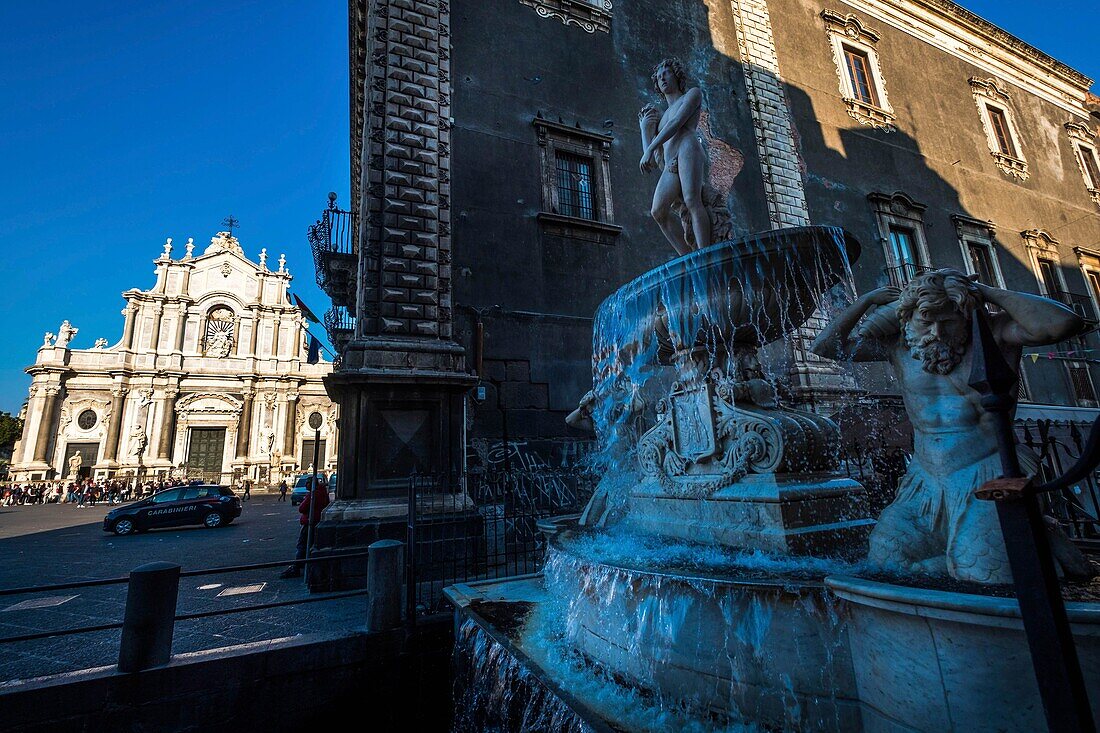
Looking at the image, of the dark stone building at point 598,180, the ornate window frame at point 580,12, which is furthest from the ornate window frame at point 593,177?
the ornate window frame at point 580,12

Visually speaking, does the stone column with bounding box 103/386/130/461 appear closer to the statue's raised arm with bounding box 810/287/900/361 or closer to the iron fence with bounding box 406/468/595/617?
the iron fence with bounding box 406/468/595/617

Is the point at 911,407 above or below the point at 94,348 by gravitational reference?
below

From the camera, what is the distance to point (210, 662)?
3.33 metres

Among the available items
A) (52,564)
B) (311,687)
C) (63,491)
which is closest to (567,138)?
(311,687)

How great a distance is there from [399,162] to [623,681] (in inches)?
283

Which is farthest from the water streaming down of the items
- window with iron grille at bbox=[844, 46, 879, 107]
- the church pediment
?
the church pediment

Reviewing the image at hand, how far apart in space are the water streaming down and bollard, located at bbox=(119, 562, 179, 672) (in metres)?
2.17

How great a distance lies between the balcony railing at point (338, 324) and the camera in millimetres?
12827

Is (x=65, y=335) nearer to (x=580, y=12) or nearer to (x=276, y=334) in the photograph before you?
(x=276, y=334)

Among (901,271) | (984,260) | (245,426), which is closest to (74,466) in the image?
(245,426)

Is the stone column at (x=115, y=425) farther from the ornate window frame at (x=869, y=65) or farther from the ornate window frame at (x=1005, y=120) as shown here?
the ornate window frame at (x=1005, y=120)

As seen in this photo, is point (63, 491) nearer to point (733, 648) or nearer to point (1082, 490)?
point (733, 648)

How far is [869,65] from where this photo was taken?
15539 millimetres

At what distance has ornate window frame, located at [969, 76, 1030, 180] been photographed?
17.0 metres
